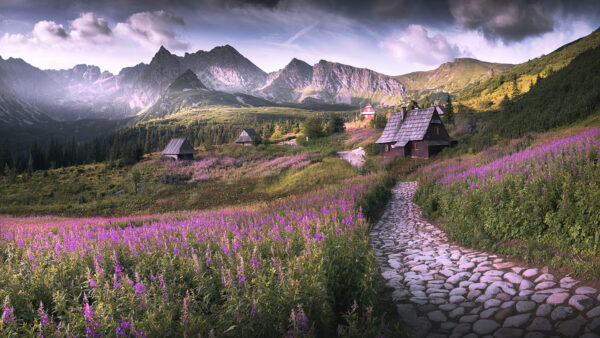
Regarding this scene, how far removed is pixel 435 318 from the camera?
15.7ft

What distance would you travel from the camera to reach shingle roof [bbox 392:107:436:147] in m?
34.1

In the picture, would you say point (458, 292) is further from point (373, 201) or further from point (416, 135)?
point (416, 135)

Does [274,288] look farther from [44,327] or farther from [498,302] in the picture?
[498,302]

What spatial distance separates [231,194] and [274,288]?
22.2 m

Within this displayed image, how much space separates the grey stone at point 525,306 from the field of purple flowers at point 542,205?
7.39 feet

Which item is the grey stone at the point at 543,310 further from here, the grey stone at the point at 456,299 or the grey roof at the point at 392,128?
the grey roof at the point at 392,128

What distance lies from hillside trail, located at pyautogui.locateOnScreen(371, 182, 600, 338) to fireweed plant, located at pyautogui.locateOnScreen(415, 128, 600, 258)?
3.22 ft

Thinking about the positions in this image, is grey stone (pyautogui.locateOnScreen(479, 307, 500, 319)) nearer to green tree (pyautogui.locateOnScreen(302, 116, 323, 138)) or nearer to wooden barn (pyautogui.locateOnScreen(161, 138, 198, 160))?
wooden barn (pyautogui.locateOnScreen(161, 138, 198, 160))

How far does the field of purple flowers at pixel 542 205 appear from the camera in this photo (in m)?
5.99

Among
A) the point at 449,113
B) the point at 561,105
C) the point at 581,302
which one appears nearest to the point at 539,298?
the point at 581,302

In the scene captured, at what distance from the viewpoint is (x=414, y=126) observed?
35.3 meters

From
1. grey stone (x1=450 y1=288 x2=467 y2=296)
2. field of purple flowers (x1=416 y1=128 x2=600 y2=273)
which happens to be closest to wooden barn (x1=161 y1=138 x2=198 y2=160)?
field of purple flowers (x1=416 y1=128 x2=600 y2=273)

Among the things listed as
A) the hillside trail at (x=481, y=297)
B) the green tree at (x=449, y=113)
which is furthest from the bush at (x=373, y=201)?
the green tree at (x=449, y=113)

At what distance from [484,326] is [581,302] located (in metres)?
1.46
